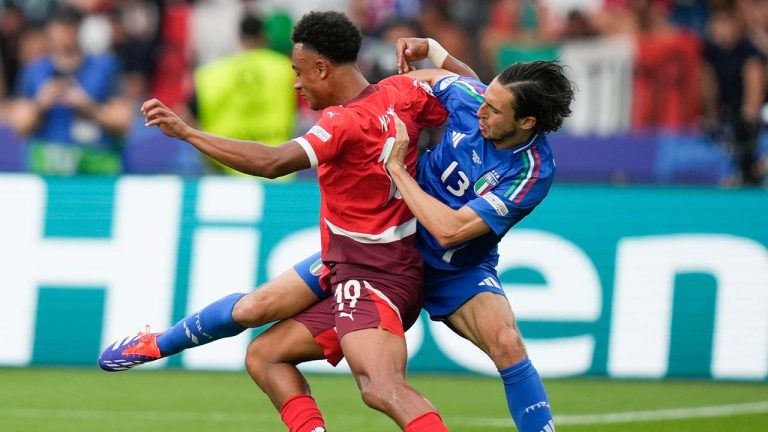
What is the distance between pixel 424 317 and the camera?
401 inches

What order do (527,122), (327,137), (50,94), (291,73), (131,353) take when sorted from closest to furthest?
(327,137) → (527,122) → (131,353) → (50,94) → (291,73)

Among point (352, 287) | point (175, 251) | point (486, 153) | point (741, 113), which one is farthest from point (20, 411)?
point (741, 113)

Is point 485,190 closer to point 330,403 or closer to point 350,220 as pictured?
point 350,220

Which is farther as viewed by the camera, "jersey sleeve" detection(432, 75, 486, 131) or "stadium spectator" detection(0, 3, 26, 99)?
"stadium spectator" detection(0, 3, 26, 99)

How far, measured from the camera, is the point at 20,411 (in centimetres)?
869

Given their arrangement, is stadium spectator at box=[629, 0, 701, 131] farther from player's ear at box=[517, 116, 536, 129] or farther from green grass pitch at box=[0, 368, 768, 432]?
player's ear at box=[517, 116, 536, 129]

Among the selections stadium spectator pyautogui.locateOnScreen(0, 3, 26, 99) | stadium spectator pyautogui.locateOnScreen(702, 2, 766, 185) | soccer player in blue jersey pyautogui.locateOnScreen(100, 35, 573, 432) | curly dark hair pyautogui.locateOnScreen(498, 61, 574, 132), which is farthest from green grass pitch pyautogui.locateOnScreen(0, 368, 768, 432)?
stadium spectator pyautogui.locateOnScreen(0, 3, 26, 99)

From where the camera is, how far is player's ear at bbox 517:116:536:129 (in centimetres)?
659

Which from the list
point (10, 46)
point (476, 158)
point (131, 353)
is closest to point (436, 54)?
point (476, 158)

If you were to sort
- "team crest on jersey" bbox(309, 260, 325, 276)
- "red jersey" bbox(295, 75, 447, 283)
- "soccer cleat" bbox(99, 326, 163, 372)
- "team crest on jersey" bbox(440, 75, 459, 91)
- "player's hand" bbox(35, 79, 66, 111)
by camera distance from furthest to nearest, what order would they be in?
"player's hand" bbox(35, 79, 66, 111), "soccer cleat" bbox(99, 326, 163, 372), "team crest on jersey" bbox(440, 75, 459, 91), "team crest on jersey" bbox(309, 260, 325, 276), "red jersey" bbox(295, 75, 447, 283)

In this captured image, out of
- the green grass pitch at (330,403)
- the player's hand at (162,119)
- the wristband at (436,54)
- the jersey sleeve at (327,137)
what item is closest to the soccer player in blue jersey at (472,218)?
the wristband at (436,54)

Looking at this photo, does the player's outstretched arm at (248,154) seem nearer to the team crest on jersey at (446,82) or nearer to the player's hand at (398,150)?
the player's hand at (398,150)

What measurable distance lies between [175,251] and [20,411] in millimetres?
1990

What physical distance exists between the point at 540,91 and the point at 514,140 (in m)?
0.30
